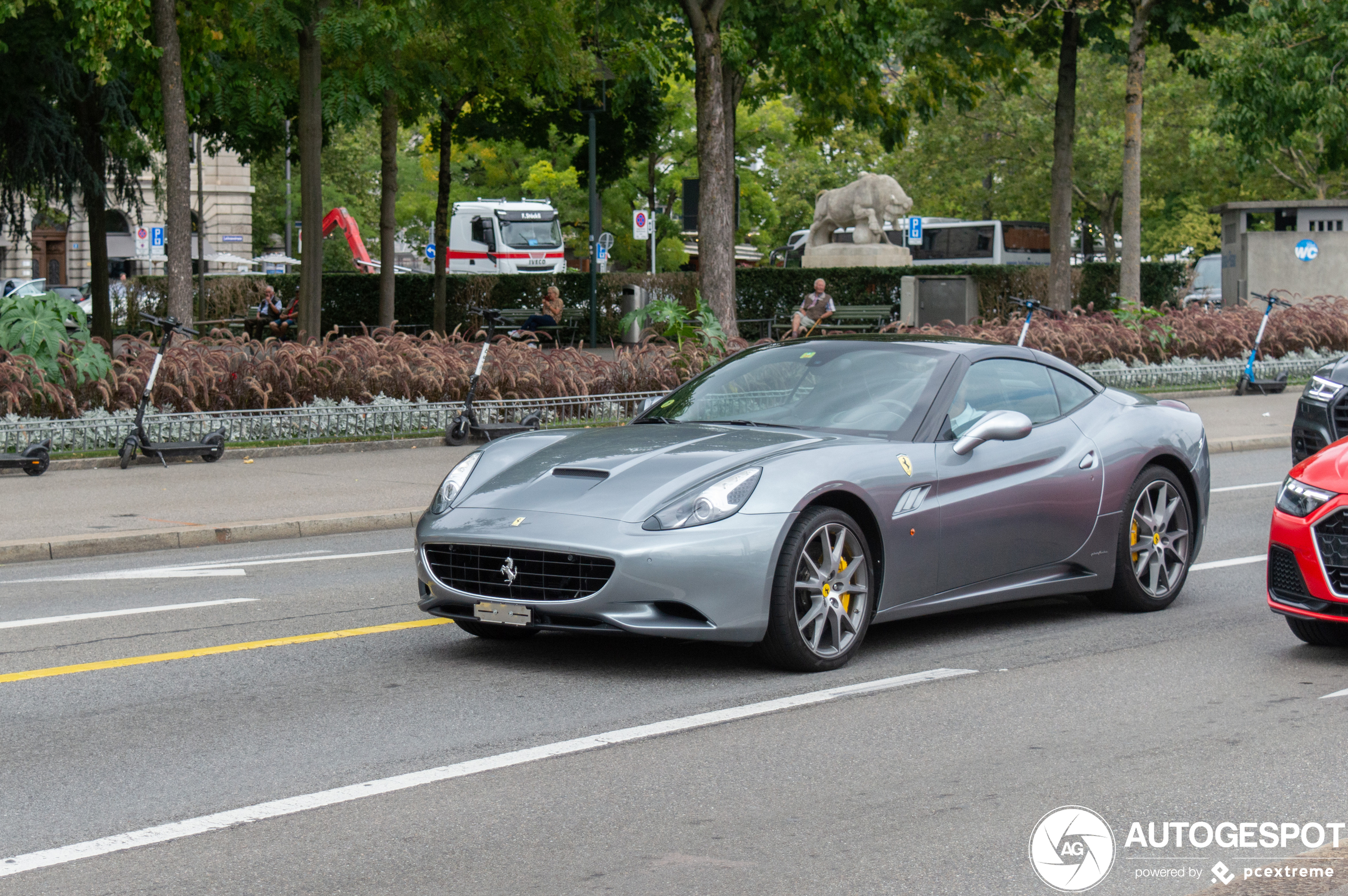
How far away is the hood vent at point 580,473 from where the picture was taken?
681 cm

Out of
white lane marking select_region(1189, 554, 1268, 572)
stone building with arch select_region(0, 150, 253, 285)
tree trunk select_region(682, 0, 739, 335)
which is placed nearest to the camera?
white lane marking select_region(1189, 554, 1268, 572)

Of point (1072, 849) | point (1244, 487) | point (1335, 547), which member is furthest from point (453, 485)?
point (1244, 487)

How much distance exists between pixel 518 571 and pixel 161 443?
366 inches

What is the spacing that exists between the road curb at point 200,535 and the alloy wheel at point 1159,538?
5875 mm

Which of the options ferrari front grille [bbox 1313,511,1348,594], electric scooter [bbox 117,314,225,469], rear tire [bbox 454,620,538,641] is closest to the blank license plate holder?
rear tire [bbox 454,620,538,641]

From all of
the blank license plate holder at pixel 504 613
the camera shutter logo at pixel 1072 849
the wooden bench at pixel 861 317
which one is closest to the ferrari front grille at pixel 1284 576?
the camera shutter logo at pixel 1072 849

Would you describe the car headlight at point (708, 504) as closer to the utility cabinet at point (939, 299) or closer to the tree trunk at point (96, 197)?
the tree trunk at point (96, 197)

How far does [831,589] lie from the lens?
6754mm

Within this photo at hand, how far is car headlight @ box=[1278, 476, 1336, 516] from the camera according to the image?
6.94m

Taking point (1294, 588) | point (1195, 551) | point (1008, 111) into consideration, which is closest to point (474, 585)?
point (1294, 588)

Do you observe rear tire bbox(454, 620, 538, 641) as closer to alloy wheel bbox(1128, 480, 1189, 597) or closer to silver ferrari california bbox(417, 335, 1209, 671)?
silver ferrari california bbox(417, 335, 1209, 671)

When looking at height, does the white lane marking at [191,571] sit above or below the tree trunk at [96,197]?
below

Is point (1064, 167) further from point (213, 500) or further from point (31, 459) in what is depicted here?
point (31, 459)

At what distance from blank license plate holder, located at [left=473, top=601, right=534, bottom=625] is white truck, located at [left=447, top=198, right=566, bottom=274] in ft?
150
